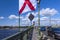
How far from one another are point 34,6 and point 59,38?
72.3 ft

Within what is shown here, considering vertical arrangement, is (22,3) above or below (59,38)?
above

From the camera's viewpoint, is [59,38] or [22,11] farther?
[59,38]

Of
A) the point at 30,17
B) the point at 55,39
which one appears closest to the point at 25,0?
the point at 30,17

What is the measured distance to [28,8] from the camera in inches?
360

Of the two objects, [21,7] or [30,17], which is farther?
[30,17]

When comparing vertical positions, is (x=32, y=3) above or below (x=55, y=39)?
above

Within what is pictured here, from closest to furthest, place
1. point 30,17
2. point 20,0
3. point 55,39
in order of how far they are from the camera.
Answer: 1. point 20,0
2. point 30,17
3. point 55,39

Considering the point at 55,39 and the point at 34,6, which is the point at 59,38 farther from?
the point at 34,6

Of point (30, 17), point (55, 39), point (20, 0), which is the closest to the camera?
point (20, 0)

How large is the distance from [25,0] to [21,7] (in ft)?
1.14

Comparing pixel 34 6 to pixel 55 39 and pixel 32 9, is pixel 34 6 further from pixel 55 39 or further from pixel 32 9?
pixel 55 39

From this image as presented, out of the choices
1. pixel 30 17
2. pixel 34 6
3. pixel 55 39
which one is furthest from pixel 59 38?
pixel 34 6

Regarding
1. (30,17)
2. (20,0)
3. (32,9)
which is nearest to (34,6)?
(32,9)

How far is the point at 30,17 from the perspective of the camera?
52.1 feet
